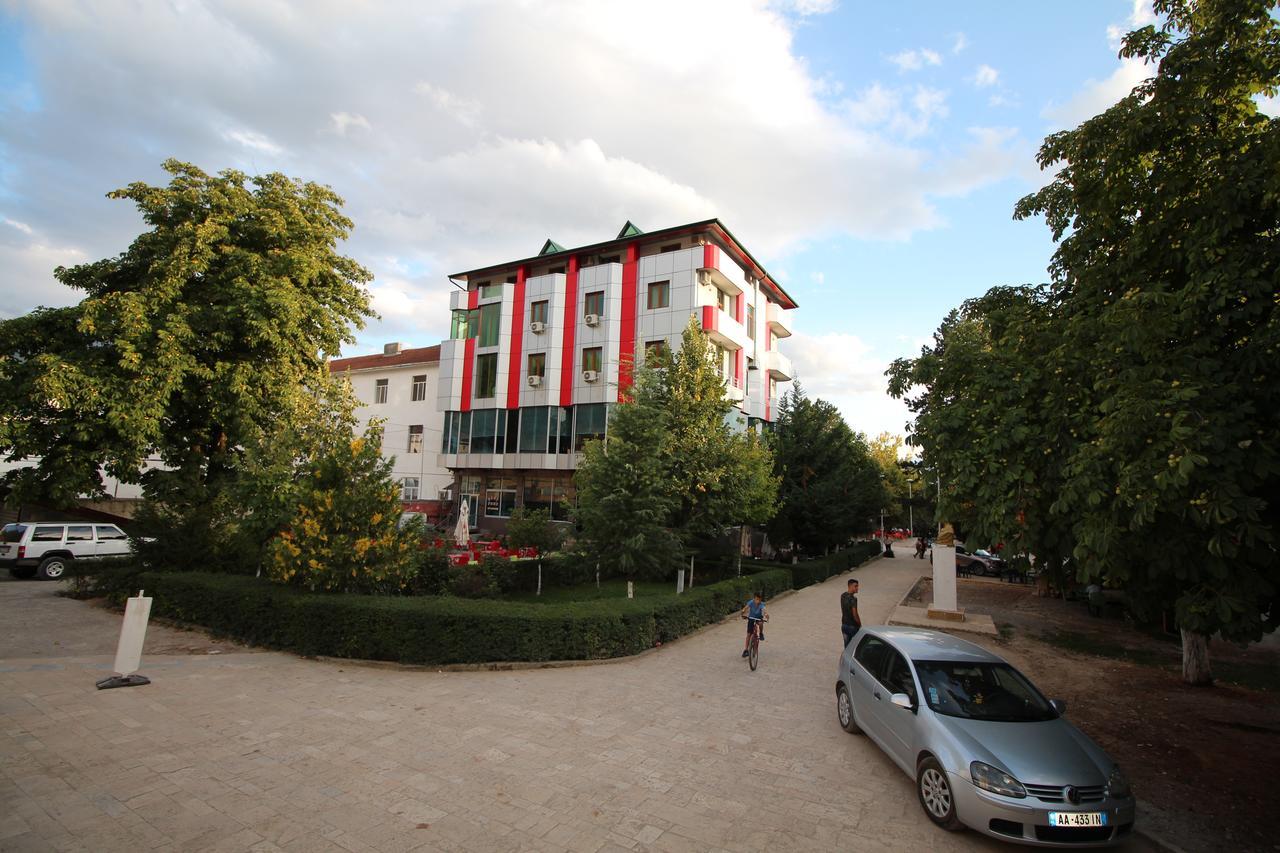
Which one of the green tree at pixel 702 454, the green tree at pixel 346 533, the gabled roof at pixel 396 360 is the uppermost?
the gabled roof at pixel 396 360

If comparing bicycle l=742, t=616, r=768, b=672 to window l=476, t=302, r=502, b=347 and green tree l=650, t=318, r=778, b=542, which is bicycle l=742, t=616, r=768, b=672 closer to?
green tree l=650, t=318, r=778, b=542

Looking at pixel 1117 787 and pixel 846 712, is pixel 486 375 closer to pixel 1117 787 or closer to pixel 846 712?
pixel 846 712

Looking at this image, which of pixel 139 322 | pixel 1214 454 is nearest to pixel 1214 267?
pixel 1214 454

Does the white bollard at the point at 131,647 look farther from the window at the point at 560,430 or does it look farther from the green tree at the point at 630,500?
the window at the point at 560,430

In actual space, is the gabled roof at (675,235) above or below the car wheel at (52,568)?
above

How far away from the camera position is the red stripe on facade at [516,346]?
34.9 m

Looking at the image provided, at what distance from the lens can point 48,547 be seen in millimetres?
18953

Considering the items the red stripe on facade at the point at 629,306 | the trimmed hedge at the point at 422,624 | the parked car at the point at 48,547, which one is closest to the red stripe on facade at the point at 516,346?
the red stripe on facade at the point at 629,306

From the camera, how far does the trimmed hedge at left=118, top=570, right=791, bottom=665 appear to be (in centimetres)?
1007

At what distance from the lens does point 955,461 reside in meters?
6.83

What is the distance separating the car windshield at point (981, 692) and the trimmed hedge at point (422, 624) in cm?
609

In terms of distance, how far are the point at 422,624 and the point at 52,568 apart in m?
18.0

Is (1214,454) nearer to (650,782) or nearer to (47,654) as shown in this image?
(650,782)

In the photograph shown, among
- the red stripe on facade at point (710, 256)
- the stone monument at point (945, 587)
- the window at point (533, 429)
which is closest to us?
the stone monument at point (945, 587)
